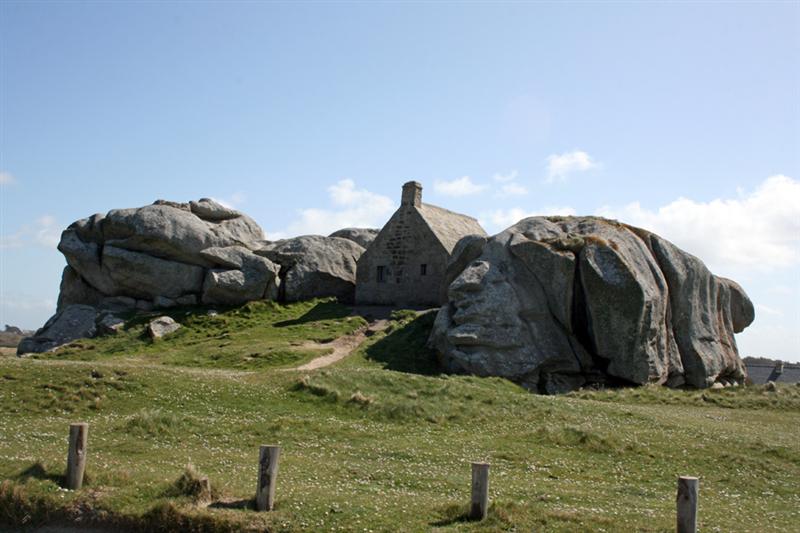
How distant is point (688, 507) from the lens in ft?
41.1

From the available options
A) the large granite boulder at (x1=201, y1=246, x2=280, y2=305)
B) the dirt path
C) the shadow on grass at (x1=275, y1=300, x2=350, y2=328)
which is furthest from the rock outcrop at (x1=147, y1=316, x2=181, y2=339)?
the dirt path

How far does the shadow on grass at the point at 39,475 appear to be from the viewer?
1544 centimetres

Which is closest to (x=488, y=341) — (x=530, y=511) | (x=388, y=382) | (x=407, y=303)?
(x=388, y=382)

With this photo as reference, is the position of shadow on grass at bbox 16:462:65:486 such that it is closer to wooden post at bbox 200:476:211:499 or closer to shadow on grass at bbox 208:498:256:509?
wooden post at bbox 200:476:211:499

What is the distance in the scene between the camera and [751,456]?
20.9m

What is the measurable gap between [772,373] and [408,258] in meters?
30.5

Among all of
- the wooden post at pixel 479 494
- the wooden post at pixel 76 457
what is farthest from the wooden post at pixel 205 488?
the wooden post at pixel 479 494

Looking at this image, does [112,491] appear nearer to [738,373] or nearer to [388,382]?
[388,382]

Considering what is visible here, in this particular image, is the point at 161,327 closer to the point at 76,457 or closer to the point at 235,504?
the point at 76,457

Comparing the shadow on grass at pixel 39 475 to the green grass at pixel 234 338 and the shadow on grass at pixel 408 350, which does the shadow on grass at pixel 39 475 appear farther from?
the shadow on grass at pixel 408 350

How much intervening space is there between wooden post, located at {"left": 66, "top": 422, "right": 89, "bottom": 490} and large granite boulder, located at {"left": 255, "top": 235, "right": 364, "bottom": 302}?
37.9m

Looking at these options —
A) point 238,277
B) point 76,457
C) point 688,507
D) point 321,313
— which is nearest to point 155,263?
point 238,277

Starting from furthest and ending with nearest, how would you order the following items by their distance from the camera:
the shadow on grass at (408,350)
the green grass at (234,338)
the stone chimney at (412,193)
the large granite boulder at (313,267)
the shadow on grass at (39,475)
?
the large granite boulder at (313,267) < the stone chimney at (412,193) < the green grass at (234,338) < the shadow on grass at (408,350) < the shadow on grass at (39,475)

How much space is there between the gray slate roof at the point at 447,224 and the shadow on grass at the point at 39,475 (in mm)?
36915
